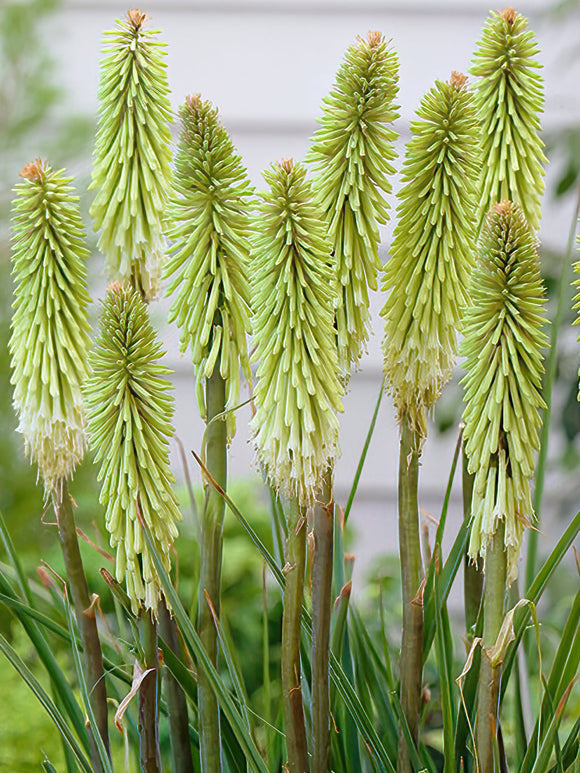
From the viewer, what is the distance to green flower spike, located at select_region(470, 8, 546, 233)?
262mm

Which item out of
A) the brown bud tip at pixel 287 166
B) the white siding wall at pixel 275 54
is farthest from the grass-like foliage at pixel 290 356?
the white siding wall at pixel 275 54

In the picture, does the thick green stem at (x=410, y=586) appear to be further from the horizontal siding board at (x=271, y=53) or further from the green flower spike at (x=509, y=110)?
the horizontal siding board at (x=271, y=53)

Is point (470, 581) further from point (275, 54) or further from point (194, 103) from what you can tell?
point (275, 54)

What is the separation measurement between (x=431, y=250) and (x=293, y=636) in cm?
11

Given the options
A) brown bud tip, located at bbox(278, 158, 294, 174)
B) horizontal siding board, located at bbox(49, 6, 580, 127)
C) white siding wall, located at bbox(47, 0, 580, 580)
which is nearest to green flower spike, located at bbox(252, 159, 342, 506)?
brown bud tip, located at bbox(278, 158, 294, 174)

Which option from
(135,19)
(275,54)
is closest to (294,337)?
(135,19)

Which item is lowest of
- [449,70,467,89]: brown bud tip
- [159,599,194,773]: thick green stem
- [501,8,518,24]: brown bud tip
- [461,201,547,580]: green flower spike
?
[159,599,194,773]: thick green stem

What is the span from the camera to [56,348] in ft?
0.84

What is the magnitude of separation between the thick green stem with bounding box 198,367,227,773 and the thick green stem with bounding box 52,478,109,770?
0.03 m

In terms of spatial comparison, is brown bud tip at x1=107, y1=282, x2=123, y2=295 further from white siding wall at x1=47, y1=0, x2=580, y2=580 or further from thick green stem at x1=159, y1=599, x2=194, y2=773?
white siding wall at x1=47, y1=0, x2=580, y2=580

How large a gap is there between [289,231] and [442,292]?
0.21ft

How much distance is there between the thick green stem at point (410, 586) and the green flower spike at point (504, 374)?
2cm

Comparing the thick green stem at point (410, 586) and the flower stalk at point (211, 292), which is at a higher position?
the flower stalk at point (211, 292)

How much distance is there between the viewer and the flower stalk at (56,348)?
0.78ft
